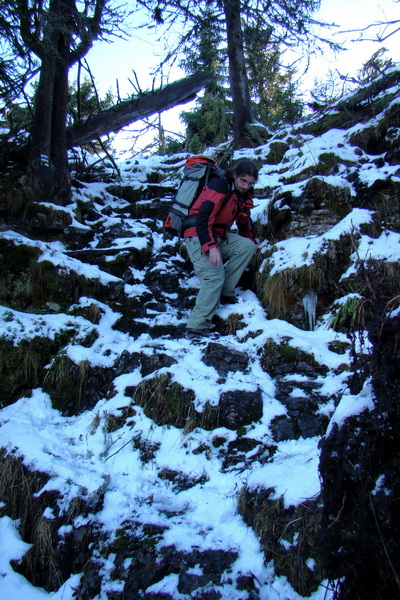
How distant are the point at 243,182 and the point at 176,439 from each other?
328 centimetres

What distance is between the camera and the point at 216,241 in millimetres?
4828

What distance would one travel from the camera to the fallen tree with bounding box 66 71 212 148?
7910 millimetres

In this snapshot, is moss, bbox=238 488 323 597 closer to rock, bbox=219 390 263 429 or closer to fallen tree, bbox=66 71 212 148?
rock, bbox=219 390 263 429

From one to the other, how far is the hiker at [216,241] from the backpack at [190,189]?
112 mm

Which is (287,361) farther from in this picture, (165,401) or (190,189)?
(190,189)

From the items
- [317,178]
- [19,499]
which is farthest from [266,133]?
[19,499]

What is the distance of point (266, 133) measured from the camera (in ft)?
32.0

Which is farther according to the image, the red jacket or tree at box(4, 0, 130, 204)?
tree at box(4, 0, 130, 204)

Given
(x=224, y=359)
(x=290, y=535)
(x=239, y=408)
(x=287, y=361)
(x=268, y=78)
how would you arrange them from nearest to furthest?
(x=290, y=535)
(x=239, y=408)
(x=287, y=361)
(x=224, y=359)
(x=268, y=78)

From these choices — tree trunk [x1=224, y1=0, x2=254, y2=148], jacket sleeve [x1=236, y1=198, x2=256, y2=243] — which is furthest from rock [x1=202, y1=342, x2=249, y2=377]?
tree trunk [x1=224, y1=0, x2=254, y2=148]

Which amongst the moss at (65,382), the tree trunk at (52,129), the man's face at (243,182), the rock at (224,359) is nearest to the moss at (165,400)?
the rock at (224,359)

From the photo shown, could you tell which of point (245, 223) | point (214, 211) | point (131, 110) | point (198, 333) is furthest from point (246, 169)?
point (131, 110)

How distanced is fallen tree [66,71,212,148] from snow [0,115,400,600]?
3.72 metres

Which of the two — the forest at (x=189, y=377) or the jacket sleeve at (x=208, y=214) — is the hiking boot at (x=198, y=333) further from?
the jacket sleeve at (x=208, y=214)
